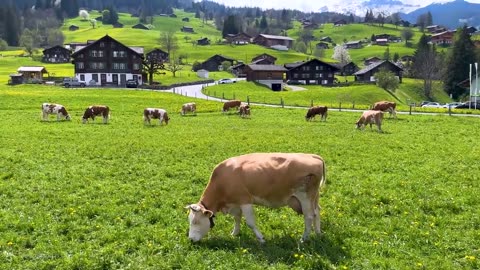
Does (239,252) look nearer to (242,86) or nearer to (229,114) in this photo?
(229,114)

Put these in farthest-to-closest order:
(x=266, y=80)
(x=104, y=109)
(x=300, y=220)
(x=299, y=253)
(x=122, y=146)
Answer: (x=266, y=80), (x=104, y=109), (x=122, y=146), (x=300, y=220), (x=299, y=253)

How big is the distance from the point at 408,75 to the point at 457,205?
13851cm

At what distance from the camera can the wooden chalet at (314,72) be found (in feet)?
425

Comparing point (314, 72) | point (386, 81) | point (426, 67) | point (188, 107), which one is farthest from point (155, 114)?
point (314, 72)

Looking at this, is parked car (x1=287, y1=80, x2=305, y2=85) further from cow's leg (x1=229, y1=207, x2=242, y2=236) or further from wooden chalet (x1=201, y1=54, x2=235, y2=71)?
cow's leg (x1=229, y1=207, x2=242, y2=236)

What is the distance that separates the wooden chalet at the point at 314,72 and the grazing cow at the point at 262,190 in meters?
121

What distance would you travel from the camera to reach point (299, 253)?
981 cm

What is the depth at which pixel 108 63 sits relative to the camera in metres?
111

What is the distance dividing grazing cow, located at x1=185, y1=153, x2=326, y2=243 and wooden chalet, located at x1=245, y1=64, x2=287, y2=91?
Answer: 105689 mm

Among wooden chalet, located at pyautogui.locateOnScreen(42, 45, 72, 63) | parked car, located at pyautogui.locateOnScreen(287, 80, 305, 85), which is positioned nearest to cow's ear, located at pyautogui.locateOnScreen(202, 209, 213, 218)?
parked car, located at pyautogui.locateOnScreen(287, 80, 305, 85)

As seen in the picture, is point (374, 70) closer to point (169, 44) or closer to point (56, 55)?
point (169, 44)

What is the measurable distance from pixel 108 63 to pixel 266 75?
3849cm

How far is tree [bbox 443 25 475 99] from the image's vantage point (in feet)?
361

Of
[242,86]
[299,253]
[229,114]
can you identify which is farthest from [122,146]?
[242,86]
